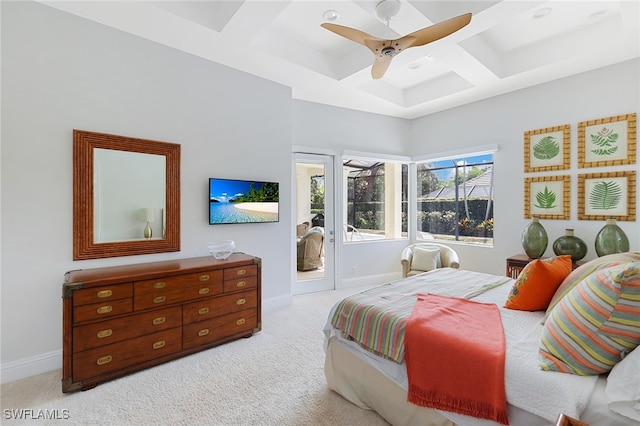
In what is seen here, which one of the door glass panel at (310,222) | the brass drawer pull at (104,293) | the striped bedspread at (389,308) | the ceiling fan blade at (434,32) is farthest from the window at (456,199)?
the brass drawer pull at (104,293)

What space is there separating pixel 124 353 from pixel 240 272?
3.67ft

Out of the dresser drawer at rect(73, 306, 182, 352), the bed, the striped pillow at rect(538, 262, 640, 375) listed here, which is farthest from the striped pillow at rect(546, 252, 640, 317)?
the dresser drawer at rect(73, 306, 182, 352)

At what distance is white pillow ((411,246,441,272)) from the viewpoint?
436 cm

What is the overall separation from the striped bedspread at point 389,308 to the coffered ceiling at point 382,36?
2348mm

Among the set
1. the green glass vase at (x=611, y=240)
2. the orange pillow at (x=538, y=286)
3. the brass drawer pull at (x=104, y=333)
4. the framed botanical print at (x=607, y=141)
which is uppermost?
the framed botanical print at (x=607, y=141)

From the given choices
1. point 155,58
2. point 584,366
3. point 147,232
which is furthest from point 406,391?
point 155,58

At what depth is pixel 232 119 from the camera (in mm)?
3504

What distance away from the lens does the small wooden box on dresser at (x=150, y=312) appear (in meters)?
2.16

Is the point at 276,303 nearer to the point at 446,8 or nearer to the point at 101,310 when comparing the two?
the point at 101,310

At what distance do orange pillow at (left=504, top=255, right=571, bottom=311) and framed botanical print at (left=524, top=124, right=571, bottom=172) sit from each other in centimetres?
245

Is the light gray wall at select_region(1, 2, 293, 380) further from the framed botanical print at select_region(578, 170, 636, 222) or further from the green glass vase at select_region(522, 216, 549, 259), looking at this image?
the framed botanical print at select_region(578, 170, 636, 222)

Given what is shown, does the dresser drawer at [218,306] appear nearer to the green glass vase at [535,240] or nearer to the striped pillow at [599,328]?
the striped pillow at [599,328]

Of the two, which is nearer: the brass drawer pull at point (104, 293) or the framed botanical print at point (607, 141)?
the brass drawer pull at point (104, 293)

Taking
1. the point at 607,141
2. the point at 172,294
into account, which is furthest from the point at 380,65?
the point at 607,141
